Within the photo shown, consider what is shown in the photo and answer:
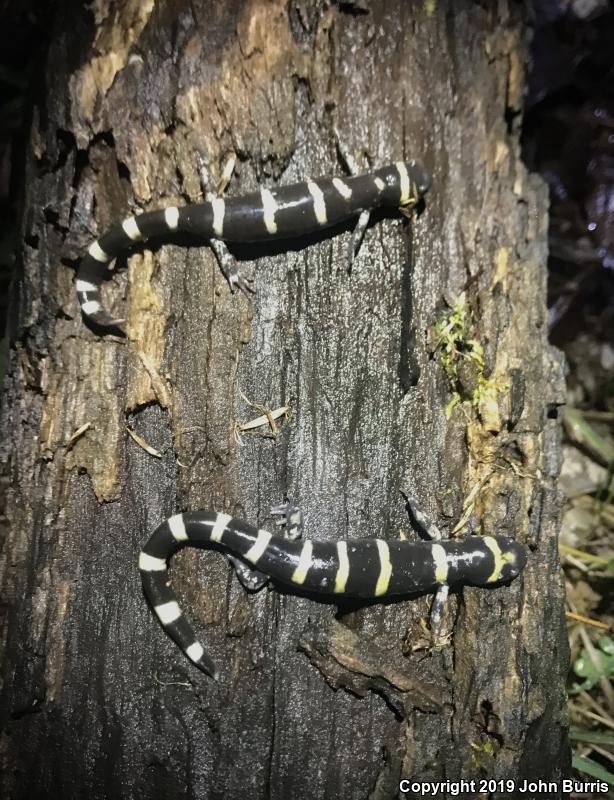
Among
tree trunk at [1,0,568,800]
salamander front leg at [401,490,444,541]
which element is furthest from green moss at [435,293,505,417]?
salamander front leg at [401,490,444,541]

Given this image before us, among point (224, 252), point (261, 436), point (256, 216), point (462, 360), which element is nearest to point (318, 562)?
point (261, 436)

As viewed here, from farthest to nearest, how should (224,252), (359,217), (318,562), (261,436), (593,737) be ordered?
(593,737), (359,217), (224,252), (261,436), (318,562)

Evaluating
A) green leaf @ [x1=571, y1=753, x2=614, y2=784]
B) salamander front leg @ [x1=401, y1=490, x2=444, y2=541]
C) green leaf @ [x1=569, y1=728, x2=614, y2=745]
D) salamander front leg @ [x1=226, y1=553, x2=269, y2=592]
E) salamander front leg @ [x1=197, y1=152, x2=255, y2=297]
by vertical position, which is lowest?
green leaf @ [x1=571, y1=753, x2=614, y2=784]

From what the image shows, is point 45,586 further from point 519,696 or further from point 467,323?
point 467,323

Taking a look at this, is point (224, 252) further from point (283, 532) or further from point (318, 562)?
point (318, 562)

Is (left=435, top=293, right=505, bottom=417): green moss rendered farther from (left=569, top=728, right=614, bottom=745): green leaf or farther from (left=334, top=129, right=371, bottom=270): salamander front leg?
(left=569, top=728, right=614, bottom=745): green leaf

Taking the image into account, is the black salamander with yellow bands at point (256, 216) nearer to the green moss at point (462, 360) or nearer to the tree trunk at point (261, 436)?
the tree trunk at point (261, 436)

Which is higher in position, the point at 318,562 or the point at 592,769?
the point at 318,562
